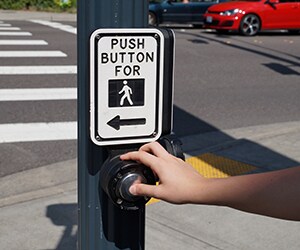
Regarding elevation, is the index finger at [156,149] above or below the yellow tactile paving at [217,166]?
above

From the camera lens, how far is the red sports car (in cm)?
1772

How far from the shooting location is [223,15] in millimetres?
17953

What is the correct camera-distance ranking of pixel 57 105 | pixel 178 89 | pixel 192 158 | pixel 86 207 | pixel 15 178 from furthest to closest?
pixel 178 89 → pixel 57 105 → pixel 192 158 → pixel 15 178 → pixel 86 207

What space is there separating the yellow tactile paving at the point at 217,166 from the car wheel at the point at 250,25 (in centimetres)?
1211

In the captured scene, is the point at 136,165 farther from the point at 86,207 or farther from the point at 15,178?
the point at 15,178

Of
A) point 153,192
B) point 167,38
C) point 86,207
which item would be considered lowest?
point 86,207

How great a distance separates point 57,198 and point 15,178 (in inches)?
28.7

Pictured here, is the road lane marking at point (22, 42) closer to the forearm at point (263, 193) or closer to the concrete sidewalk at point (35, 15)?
the concrete sidewalk at point (35, 15)

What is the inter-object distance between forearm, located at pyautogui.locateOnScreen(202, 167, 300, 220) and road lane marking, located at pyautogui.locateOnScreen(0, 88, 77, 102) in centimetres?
698

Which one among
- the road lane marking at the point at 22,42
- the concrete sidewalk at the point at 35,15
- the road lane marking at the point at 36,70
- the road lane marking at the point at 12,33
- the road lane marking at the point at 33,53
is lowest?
the road lane marking at the point at 36,70

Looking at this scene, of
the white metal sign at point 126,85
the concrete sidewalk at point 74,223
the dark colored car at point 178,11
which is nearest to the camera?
the white metal sign at point 126,85

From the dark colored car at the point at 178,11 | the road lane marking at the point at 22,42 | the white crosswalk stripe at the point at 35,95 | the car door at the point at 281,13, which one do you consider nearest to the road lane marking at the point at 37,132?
the white crosswalk stripe at the point at 35,95

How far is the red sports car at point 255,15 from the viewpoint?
17.7m

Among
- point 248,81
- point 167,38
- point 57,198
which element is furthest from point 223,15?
point 167,38
